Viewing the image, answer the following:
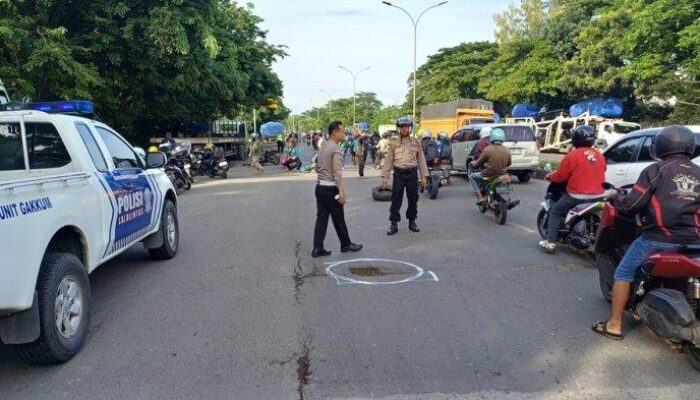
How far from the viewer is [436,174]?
13406 mm

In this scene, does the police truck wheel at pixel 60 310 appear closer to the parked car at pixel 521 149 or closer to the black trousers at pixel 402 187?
the black trousers at pixel 402 187

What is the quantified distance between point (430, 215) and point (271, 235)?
3.28 meters

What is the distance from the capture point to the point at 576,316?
4980 millimetres

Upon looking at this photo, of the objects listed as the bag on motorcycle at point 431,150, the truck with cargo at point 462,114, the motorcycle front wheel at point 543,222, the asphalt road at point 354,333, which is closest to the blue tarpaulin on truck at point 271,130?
the truck with cargo at point 462,114

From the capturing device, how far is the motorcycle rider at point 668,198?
396 centimetres

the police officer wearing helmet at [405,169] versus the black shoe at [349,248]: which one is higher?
the police officer wearing helmet at [405,169]

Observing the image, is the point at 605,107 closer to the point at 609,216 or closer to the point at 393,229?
the point at 393,229

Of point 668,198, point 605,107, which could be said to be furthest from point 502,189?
point 605,107

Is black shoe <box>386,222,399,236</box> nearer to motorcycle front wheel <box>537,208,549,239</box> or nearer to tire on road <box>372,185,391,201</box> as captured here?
motorcycle front wheel <box>537,208,549,239</box>

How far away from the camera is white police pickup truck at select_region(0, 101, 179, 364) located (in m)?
3.56

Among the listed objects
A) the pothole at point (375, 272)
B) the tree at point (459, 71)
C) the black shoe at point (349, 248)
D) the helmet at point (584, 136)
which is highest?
the tree at point (459, 71)

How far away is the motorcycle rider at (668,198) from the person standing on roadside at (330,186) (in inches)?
146

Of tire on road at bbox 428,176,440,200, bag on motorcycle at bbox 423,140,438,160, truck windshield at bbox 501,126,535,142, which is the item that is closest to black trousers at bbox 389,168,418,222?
tire on road at bbox 428,176,440,200

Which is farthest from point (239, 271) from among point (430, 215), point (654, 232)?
point (430, 215)
